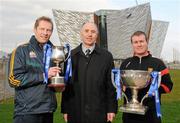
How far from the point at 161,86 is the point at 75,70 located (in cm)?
Result: 92

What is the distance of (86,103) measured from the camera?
3.64 m

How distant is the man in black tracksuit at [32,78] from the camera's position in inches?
125

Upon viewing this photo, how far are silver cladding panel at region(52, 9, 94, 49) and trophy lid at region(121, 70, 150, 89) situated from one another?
38.6 m

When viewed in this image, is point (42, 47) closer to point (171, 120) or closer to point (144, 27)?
point (171, 120)

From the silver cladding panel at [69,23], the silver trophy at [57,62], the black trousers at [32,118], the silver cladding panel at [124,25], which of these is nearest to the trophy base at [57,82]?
the silver trophy at [57,62]

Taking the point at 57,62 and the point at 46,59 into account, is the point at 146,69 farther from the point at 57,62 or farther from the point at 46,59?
the point at 46,59

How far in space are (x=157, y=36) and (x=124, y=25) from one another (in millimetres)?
11970

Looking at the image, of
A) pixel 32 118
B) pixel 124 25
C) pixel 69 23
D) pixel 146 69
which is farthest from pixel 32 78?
pixel 69 23

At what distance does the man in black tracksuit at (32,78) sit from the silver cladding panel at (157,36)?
45.5 metres

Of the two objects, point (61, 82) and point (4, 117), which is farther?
point (4, 117)

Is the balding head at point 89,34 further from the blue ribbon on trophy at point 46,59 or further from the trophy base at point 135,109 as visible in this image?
the trophy base at point 135,109

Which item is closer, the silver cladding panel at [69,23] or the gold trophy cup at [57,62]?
the gold trophy cup at [57,62]

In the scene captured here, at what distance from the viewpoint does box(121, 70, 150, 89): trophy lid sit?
337 centimetres

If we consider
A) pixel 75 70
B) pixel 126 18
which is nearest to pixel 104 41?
pixel 126 18
